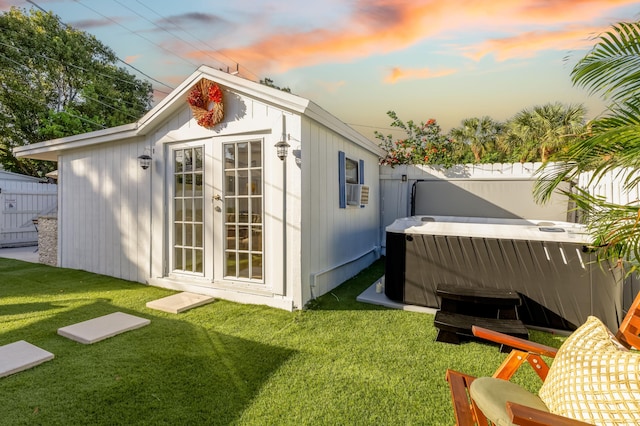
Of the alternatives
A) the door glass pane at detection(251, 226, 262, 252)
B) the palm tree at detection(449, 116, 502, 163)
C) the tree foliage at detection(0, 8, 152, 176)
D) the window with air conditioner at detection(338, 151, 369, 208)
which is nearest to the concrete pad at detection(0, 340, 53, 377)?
the door glass pane at detection(251, 226, 262, 252)

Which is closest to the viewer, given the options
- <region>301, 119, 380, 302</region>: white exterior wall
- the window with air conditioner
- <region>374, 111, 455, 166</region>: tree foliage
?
<region>301, 119, 380, 302</region>: white exterior wall

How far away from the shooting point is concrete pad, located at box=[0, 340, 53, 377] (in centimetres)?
251

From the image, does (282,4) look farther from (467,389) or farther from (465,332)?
(467,389)

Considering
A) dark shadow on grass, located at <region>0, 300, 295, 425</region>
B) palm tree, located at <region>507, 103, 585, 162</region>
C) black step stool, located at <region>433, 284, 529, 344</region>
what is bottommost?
dark shadow on grass, located at <region>0, 300, 295, 425</region>

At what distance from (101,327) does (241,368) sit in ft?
5.79

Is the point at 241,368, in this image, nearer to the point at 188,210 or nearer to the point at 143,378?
the point at 143,378

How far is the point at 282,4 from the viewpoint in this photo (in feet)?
22.0

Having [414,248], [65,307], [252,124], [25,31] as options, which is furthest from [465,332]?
[25,31]

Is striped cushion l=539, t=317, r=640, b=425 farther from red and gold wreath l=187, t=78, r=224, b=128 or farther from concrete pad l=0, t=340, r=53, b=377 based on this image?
red and gold wreath l=187, t=78, r=224, b=128

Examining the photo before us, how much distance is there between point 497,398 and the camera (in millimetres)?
1540

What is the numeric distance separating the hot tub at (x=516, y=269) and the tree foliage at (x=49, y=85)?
50.6 ft

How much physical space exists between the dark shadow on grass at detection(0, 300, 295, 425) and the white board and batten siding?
26.3 ft

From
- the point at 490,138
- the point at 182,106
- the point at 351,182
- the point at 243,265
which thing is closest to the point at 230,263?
the point at 243,265

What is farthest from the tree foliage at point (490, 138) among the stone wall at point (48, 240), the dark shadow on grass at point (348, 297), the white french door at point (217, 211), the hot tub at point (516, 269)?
the stone wall at point (48, 240)
